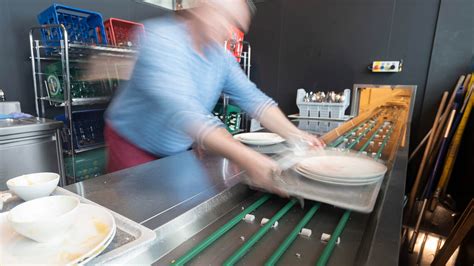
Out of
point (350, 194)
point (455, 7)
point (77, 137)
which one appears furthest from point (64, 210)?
point (455, 7)

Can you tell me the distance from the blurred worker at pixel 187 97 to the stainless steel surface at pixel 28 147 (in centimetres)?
103

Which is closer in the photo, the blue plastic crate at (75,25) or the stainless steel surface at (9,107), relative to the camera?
the stainless steel surface at (9,107)

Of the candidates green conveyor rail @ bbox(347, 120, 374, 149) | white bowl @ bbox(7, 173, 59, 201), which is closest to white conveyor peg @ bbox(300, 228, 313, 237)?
white bowl @ bbox(7, 173, 59, 201)

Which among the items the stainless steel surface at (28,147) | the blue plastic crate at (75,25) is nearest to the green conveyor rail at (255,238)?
the stainless steel surface at (28,147)

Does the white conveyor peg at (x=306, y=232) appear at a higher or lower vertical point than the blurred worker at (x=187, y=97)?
lower

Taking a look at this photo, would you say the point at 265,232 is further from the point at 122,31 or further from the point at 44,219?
the point at 122,31

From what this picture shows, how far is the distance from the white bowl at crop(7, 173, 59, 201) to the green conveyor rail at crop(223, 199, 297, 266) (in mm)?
480

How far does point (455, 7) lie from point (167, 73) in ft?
9.69

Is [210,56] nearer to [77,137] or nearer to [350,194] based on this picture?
[350,194]

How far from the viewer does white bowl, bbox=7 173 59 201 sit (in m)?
0.61

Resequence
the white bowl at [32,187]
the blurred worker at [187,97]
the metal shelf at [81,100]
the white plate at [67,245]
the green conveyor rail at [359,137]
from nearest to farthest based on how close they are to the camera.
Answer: the white plate at [67,245], the white bowl at [32,187], the blurred worker at [187,97], the green conveyor rail at [359,137], the metal shelf at [81,100]

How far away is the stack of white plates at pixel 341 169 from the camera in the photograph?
0.65 metres

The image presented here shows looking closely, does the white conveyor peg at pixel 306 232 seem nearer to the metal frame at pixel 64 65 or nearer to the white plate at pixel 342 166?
the white plate at pixel 342 166

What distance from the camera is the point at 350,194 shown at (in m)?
0.63
